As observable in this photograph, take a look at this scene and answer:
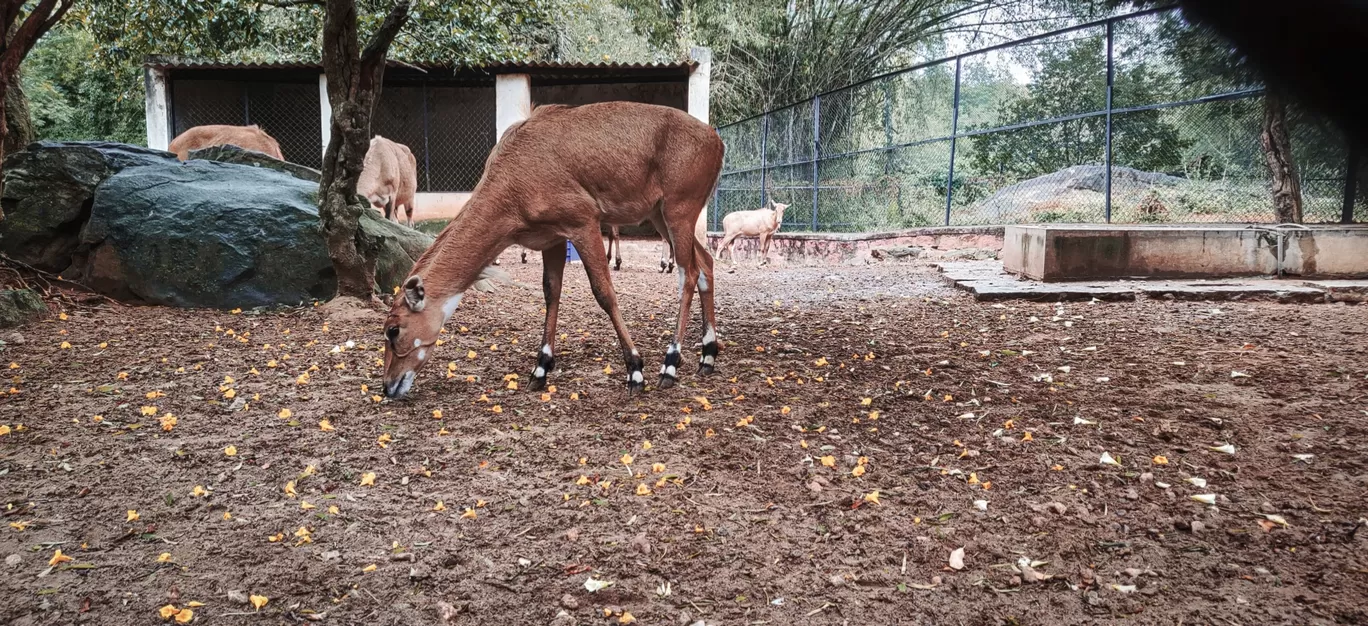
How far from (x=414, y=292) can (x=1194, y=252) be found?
689 cm

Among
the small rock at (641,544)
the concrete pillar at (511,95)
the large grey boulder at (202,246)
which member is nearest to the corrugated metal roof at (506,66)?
the concrete pillar at (511,95)

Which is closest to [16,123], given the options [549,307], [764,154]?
[549,307]

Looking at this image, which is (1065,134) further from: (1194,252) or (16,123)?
(16,123)

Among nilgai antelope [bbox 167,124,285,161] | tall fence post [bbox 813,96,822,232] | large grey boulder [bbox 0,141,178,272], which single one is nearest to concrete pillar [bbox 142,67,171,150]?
nilgai antelope [bbox 167,124,285,161]

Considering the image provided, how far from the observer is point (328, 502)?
3227 mm

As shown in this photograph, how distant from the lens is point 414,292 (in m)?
4.56

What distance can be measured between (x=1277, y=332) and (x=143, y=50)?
12.8 metres

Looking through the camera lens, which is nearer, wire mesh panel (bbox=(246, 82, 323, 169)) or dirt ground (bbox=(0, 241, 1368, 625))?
dirt ground (bbox=(0, 241, 1368, 625))

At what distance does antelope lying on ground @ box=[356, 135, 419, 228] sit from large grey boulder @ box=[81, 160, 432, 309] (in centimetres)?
424

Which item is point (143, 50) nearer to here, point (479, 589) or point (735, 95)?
point (479, 589)

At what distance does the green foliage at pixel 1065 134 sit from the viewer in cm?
987

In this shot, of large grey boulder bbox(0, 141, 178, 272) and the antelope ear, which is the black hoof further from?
large grey boulder bbox(0, 141, 178, 272)

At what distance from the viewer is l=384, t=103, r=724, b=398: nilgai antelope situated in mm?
4688

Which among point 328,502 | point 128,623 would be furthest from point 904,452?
point 128,623
